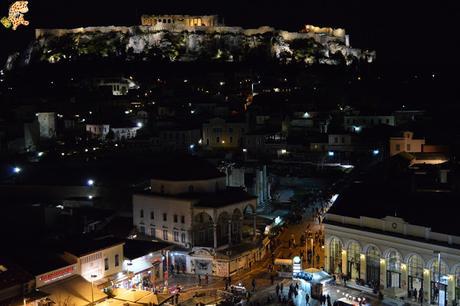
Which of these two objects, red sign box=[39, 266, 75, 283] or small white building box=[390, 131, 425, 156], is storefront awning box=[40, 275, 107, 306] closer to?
red sign box=[39, 266, 75, 283]

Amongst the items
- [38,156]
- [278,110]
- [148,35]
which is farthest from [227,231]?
[148,35]

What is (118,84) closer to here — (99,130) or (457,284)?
(99,130)

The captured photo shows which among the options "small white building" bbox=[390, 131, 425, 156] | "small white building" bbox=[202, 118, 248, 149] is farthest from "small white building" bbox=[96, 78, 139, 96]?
"small white building" bbox=[390, 131, 425, 156]

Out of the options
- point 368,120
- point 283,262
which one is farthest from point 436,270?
point 368,120

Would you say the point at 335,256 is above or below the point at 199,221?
below

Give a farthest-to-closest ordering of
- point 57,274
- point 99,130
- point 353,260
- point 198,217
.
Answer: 1. point 99,130
2. point 198,217
3. point 353,260
4. point 57,274

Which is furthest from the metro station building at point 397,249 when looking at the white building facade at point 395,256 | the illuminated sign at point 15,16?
the illuminated sign at point 15,16
